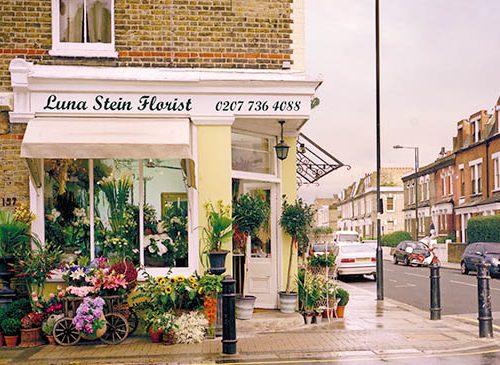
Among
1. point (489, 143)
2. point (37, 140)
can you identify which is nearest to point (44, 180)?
point (37, 140)

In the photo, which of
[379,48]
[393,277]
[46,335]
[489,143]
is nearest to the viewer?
Answer: [46,335]

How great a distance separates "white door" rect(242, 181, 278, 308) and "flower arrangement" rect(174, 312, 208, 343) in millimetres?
2781

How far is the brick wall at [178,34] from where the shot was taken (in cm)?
1219

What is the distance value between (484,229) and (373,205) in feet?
164

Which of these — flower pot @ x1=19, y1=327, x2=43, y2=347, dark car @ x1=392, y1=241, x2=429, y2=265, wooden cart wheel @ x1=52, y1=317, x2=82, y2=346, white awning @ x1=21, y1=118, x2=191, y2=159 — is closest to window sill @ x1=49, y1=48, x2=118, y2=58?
white awning @ x1=21, y1=118, x2=191, y2=159

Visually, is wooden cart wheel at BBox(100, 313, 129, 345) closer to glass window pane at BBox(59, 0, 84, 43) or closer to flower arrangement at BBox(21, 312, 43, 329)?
flower arrangement at BBox(21, 312, 43, 329)

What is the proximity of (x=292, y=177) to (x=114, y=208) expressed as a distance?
3.75 meters

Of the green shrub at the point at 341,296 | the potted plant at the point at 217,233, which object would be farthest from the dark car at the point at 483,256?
the potted plant at the point at 217,233

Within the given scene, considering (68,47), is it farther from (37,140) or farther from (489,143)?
(489,143)

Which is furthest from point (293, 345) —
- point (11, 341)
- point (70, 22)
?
point (70, 22)

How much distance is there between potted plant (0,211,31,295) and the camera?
11.3 meters

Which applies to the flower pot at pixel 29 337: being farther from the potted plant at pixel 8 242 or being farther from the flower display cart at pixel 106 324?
the potted plant at pixel 8 242

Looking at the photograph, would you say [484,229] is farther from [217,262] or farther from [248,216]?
[217,262]

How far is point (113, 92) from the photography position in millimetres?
12078
